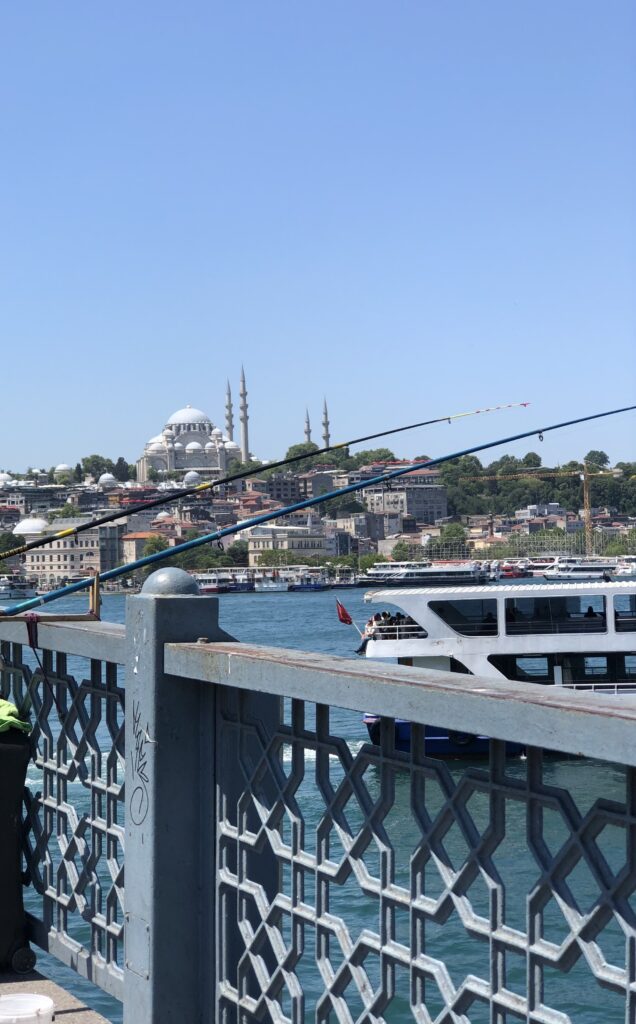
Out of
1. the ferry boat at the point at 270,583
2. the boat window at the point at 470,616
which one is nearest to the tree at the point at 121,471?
the ferry boat at the point at 270,583

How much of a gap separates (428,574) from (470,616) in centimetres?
4948

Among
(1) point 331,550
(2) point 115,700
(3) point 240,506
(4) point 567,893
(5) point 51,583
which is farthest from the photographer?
(3) point 240,506

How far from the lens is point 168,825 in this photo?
72.8 inches

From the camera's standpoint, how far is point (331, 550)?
101 meters

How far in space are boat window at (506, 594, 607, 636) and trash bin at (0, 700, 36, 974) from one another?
15123 millimetres

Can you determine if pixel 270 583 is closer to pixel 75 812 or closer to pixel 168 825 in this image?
pixel 75 812

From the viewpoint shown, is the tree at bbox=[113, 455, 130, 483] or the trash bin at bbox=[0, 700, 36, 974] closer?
the trash bin at bbox=[0, 700, 36, 974]

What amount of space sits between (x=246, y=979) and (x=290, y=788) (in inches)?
11.5

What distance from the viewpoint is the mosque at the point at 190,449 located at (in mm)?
130500

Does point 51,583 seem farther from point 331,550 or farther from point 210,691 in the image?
point 210,691

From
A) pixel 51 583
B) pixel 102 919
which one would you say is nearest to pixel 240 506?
pixel 51 583

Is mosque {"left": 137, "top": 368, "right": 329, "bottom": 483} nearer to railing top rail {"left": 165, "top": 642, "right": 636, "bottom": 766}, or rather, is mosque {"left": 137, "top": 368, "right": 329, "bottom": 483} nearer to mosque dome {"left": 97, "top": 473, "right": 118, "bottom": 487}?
mosque dome {"left": 97, "top": 473, "right": 118, "bottom": 487}

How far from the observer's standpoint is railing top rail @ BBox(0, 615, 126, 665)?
6.81 feet

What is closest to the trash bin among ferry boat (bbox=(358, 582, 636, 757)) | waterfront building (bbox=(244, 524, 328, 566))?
ferry boat (bbox=(358, 582, 636, 757))
